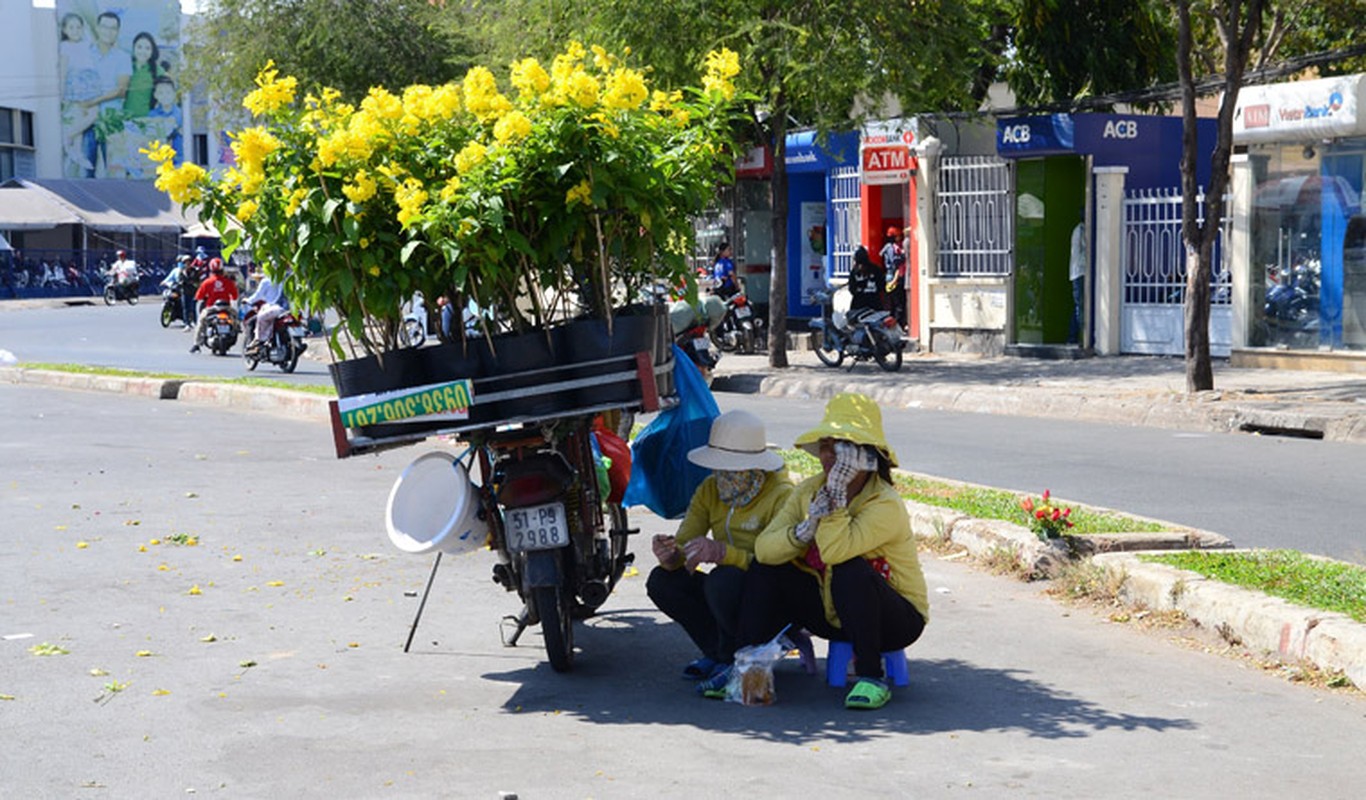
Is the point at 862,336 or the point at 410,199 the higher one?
the point at 410,199

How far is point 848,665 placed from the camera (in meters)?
6.52

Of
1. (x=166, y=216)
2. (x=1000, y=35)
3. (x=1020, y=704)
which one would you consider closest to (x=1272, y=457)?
(x=1020, y=704)

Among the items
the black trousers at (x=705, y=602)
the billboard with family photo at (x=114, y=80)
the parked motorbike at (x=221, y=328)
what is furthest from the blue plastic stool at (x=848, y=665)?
the billboard with family photo at (x=114, y=80)

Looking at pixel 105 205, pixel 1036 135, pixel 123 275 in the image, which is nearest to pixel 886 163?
pixel 1036 135

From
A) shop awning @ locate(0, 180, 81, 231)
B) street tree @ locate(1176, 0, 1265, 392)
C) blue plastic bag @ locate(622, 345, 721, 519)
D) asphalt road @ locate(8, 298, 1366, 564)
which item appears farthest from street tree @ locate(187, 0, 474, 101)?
shop awning @ locate(0, 180, 81, 231)

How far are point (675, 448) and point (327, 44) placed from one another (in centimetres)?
2957

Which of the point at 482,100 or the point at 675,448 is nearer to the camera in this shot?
the point at 482,100

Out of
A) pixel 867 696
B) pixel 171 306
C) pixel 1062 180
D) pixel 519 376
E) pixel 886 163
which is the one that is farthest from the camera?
pixel 171 306

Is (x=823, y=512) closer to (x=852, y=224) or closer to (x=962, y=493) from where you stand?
(x=962, y=493)

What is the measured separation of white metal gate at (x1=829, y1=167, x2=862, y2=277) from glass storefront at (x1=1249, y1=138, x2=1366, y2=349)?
8.35 meters

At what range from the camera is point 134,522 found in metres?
10.7

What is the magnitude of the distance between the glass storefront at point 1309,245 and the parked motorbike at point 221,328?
52.7ft

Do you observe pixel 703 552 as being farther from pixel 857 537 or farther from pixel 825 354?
pixel 825 354

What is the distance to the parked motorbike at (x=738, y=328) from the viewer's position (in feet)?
85.0
